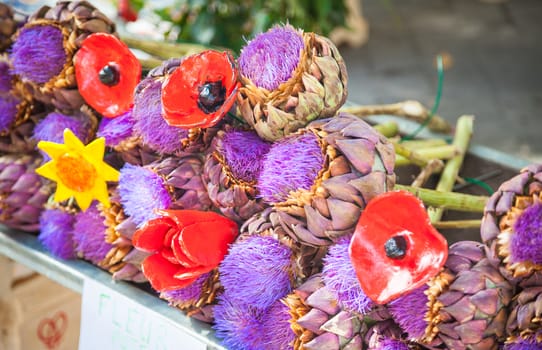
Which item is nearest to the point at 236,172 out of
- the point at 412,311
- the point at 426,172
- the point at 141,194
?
the point at 141,194

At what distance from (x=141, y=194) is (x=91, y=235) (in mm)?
116

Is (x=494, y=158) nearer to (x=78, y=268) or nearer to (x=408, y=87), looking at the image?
(x=78, y=268)

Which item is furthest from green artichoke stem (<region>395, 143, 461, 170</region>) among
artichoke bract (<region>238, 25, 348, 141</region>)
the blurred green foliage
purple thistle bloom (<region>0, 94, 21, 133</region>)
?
the blurred green foliage

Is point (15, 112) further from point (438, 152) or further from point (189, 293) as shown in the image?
point (438, 152)

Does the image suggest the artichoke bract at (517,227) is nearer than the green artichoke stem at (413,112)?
Yes

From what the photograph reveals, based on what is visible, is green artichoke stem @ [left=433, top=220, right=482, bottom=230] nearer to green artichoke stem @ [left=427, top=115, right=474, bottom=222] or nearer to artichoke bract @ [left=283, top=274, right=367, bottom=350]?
green artichoke stem @ [left=427, top=115, right=474, bottom=222]

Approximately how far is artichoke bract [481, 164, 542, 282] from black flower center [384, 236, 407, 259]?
74mm

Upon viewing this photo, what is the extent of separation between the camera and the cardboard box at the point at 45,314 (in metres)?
1.15

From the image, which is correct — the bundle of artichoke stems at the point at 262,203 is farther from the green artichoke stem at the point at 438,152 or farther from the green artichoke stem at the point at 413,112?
the green artichoke stem at the point at 413,112

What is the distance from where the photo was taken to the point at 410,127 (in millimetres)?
1224

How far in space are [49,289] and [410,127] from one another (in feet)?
2.24

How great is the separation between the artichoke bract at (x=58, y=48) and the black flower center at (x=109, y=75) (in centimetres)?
5

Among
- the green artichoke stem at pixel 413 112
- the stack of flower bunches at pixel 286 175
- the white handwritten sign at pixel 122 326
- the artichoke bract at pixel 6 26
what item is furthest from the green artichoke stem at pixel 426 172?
the artichoke bract at pixel 6 26

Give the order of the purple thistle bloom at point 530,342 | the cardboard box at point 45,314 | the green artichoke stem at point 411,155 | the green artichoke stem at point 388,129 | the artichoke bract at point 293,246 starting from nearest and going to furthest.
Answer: the purple thistle bloom at point 530,342
the artichoke bract at point 293,246
the green artichoke stem at point 411,155
the green artichoke stem at point 388,129
the cardboard box at point 45,314
